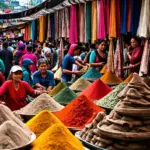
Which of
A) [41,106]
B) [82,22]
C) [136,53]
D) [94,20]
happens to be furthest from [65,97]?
[82,22]

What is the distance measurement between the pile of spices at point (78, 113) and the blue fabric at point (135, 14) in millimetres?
2617

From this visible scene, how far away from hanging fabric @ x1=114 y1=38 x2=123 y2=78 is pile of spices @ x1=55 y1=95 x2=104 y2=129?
309cm

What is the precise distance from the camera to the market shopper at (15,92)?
4137 millimetres

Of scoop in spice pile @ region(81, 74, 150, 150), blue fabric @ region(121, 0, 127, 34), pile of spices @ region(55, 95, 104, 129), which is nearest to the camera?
scoop in spice pile @ region(81, 74, 150, 150)

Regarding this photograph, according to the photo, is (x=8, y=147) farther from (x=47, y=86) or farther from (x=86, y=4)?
(x=86, y=4)

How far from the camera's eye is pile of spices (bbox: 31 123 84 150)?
2012 mm

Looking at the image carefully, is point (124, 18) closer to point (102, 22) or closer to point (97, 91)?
point (102, 22)

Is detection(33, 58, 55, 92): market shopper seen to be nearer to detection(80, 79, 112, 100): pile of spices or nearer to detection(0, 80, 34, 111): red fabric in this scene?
detection(0, 80, 34, 111): red fabric

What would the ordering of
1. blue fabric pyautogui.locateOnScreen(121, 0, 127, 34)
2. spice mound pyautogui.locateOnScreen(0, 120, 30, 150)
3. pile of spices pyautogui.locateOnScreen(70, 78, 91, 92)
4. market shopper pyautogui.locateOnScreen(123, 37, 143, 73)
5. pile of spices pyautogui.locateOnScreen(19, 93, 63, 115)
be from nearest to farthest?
spice mound pyautogui.locateOnScreen(0, 120, 30, 150) → pile of spices pyautogui.locateOnScreen(19, 93, 63, 115) → pile of spices pyautogui.locateOnScreen(70, 78, 91, 92) → market shopper pyautogui.locateOnScreen(123, 37, 143, 73) → blue fabric pyautogui.locateOnScreen(121, 0, 127, 34)

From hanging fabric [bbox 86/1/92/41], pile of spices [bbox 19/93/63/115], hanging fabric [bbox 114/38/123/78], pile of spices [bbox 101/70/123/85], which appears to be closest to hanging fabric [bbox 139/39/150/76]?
pile of spices [bbox 101/70/123/85]

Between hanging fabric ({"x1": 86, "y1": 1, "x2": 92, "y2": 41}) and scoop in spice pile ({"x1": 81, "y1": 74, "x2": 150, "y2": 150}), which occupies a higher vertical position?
hanging fabric ({"x1": 86, "y1": 1, "x2": 92, "y2": 41})

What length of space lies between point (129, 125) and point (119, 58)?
12.8 feet

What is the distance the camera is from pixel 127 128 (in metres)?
2.26

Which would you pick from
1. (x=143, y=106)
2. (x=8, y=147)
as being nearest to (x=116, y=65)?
(x=143, y=106)
